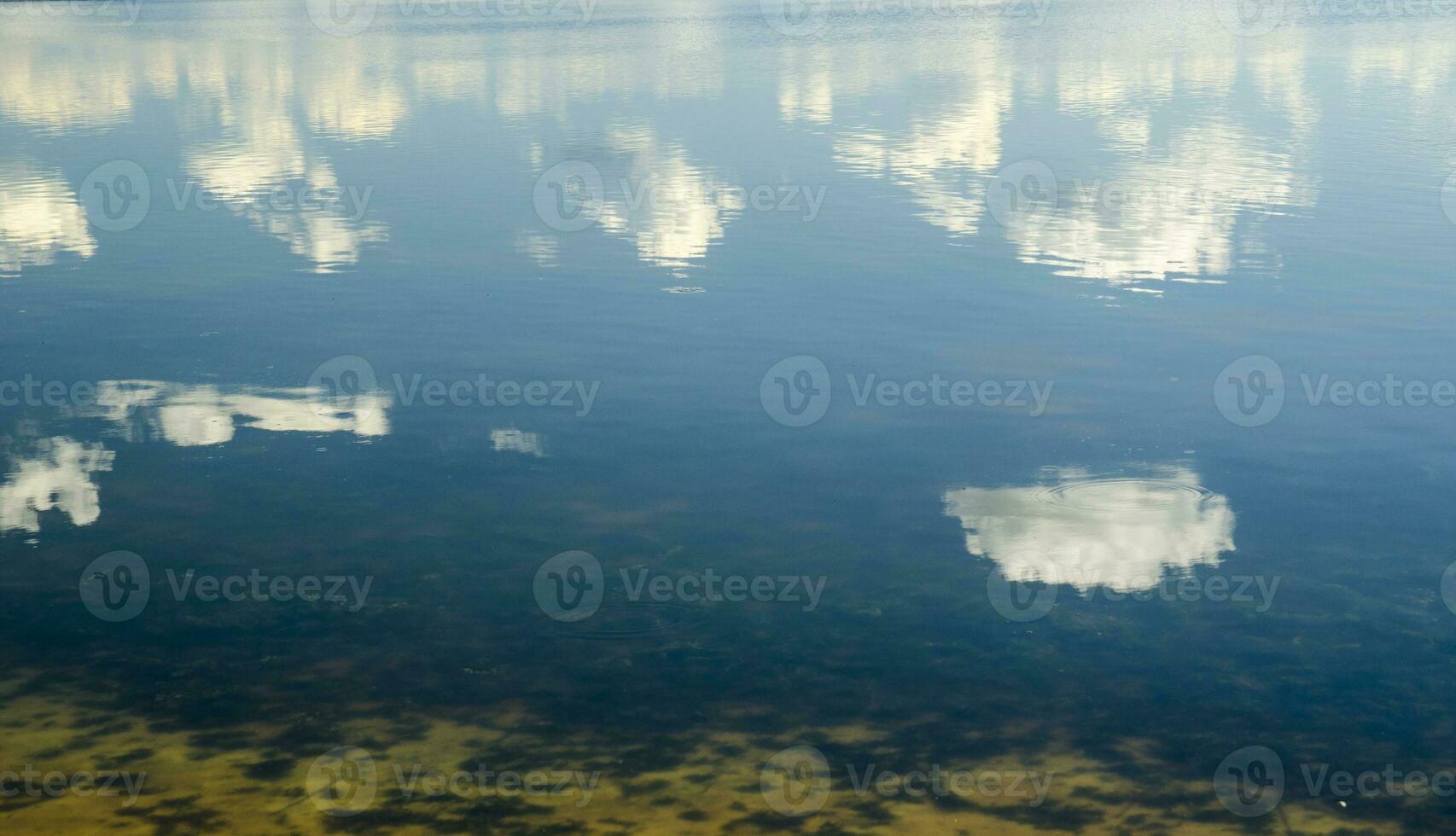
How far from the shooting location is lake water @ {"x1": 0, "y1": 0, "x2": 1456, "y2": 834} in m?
10.0

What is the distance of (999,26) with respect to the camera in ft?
251

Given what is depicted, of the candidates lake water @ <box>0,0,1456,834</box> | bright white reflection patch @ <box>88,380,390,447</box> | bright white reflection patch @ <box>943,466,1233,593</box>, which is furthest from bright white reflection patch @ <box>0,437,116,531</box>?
bright white reflection patch @ <box>943,466,1233,593</box>

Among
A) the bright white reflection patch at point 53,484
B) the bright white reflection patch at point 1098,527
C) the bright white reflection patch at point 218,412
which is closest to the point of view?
the bright white reflection patch at point 1098,527

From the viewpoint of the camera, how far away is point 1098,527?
13.7 m

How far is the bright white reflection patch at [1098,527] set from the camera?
Result: 511 inches

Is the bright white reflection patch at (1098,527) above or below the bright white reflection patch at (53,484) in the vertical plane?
below

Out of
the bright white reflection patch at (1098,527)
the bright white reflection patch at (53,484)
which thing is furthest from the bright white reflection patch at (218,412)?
the bright white reflection patch at (1098,527)

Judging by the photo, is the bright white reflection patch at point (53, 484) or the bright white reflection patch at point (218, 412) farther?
the bright white reflection patch at point (218, 412)

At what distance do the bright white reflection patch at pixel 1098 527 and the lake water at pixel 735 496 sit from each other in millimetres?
62

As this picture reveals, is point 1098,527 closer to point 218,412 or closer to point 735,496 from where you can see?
point 735,496

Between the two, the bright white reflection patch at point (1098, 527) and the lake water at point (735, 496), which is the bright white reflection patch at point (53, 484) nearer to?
the lake water at point (735, 496)

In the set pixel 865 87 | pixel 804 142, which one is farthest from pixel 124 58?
pixel 804 142

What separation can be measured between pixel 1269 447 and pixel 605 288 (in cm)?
1071

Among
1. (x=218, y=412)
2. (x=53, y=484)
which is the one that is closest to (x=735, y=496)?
(x=218, y=412)
